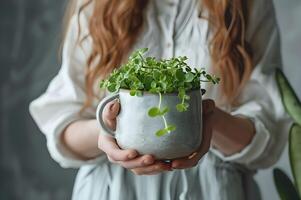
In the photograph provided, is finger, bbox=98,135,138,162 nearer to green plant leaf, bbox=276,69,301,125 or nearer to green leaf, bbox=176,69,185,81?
green leaf, bbox=176,69,185,81

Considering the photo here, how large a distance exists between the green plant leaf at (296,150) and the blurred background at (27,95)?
0.75ft

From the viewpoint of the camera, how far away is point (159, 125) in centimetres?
44

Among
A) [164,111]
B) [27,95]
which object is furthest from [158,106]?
[27,95]

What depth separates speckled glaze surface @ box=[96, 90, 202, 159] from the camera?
0.44 metres

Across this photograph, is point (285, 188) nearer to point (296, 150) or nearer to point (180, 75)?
point (296, 150)

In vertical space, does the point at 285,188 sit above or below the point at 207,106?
below

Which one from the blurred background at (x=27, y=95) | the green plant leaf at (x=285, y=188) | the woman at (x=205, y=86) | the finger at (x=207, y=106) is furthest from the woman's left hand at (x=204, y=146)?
the blurred background at (x=27, y=95)

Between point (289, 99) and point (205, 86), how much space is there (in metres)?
0.10

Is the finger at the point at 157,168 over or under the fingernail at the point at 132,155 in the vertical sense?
under

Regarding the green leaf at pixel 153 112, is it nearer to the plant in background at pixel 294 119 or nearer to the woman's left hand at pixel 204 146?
the woman's left hand at pixel 204 146

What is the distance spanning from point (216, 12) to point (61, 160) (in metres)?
0.24

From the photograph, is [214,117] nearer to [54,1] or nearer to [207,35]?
[207,35]

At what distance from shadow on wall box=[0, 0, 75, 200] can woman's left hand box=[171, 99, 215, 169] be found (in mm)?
483

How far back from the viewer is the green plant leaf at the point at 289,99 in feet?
2.20
